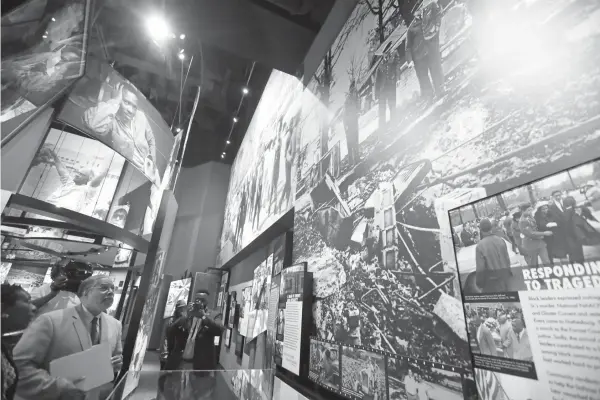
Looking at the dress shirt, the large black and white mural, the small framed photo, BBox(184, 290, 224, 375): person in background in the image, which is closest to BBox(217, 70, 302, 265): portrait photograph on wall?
the large black and white mural

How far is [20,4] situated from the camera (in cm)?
139

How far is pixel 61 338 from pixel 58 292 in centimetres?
33

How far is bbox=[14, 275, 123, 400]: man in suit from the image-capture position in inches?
49.6

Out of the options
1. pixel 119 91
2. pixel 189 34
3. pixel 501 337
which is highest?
pixel 189 34

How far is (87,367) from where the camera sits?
140 cm

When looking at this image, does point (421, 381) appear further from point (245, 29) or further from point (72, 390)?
point (245, 29)

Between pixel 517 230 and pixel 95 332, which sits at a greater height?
pixel 517 230

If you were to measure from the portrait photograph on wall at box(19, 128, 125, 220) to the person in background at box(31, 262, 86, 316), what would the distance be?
1021 millimetres

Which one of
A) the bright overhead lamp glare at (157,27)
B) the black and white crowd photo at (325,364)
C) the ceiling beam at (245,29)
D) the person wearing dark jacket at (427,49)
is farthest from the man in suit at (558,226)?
the bright overhead lamp glare at (157,27)

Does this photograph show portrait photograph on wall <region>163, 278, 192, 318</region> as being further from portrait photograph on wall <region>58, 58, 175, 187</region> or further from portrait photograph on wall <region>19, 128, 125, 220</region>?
portrait photograph on wall <region>19, 128, 125, 220</region>

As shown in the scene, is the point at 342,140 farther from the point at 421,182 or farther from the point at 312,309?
the point at 312,309

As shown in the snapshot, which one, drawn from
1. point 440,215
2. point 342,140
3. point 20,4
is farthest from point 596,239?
point 20,4

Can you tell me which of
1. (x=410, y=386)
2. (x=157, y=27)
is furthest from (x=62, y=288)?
(x=157, y=27)

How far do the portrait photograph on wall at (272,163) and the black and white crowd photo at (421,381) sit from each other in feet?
7.11
